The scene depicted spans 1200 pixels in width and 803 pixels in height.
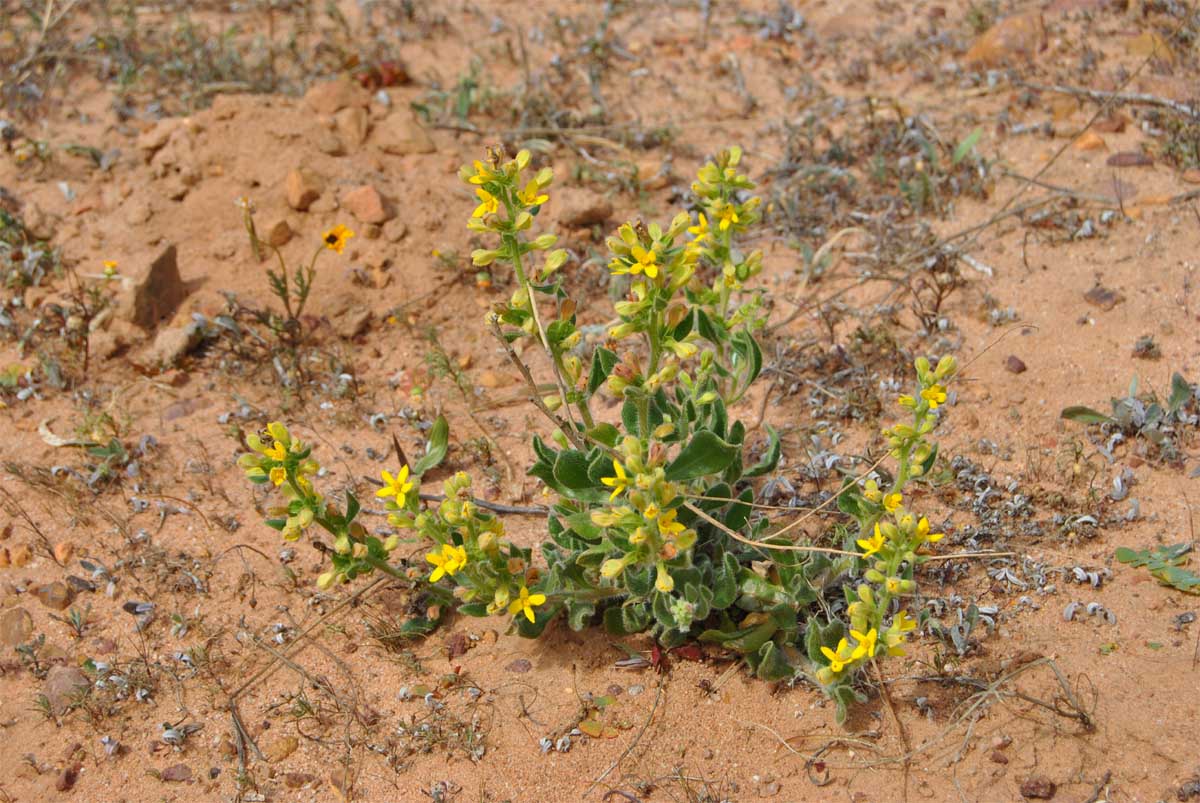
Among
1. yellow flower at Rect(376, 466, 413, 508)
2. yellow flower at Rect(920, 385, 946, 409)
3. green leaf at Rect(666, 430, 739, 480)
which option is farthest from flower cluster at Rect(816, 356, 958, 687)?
yellow flower at Rect(376, 466, 413, 508)

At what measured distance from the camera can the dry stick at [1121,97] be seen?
5.20 metres

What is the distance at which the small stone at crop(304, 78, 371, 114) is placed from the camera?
565 cm

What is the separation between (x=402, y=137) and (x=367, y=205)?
0.62 metres

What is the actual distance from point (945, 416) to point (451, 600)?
2028 millimetres

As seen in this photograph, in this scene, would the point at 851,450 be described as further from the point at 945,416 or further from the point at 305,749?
the point at 305,749

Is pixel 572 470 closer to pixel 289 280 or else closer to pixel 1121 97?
pixel 289 280

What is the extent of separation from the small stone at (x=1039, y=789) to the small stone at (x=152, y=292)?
13.1 ft

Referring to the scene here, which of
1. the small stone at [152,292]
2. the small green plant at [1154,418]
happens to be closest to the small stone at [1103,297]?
the small green plant at [1154,418]

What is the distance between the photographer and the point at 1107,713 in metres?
3.06

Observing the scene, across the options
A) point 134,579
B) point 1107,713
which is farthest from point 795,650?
point 134,579

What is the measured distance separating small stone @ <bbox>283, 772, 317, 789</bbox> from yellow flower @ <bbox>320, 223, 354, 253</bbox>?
2.49 metres

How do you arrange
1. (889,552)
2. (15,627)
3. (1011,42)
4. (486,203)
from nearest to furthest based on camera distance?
(889,552)
(486,203)
(15,627)
(1011,42)

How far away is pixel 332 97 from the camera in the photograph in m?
5.68

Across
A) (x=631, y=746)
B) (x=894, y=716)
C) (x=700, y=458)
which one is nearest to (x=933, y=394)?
(x=700, y=458)
